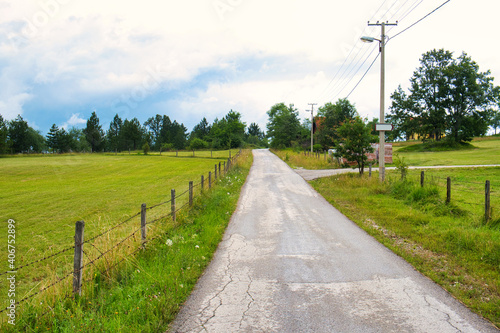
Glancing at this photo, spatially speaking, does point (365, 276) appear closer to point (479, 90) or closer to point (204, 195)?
point (204, 195)

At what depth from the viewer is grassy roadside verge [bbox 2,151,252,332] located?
383cm

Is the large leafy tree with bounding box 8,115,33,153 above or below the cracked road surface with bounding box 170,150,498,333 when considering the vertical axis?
above

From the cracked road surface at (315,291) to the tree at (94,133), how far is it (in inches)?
3866

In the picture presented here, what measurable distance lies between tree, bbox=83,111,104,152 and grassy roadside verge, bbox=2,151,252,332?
321 feet

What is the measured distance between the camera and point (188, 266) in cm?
567

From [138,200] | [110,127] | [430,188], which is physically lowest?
[138,200]

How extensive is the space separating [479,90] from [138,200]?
5835 centimetres

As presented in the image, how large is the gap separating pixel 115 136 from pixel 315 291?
110514mm

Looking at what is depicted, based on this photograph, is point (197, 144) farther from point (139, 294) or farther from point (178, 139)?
point (139, 294)

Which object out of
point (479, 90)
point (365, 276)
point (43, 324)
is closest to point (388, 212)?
point (365, 276)

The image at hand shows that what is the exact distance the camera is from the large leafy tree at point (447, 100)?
2074 inches

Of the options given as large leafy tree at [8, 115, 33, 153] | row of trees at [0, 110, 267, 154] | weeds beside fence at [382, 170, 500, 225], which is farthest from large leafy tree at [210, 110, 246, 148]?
weeds beside fence at [382, 170, 500, 225]

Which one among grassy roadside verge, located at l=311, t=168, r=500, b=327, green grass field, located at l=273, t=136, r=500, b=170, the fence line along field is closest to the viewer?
grassy roadside verge, located at l=311, t=168, r=500, b=327

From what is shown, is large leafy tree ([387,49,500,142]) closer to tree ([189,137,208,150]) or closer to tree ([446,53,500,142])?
tree ([446,53,500,142])
